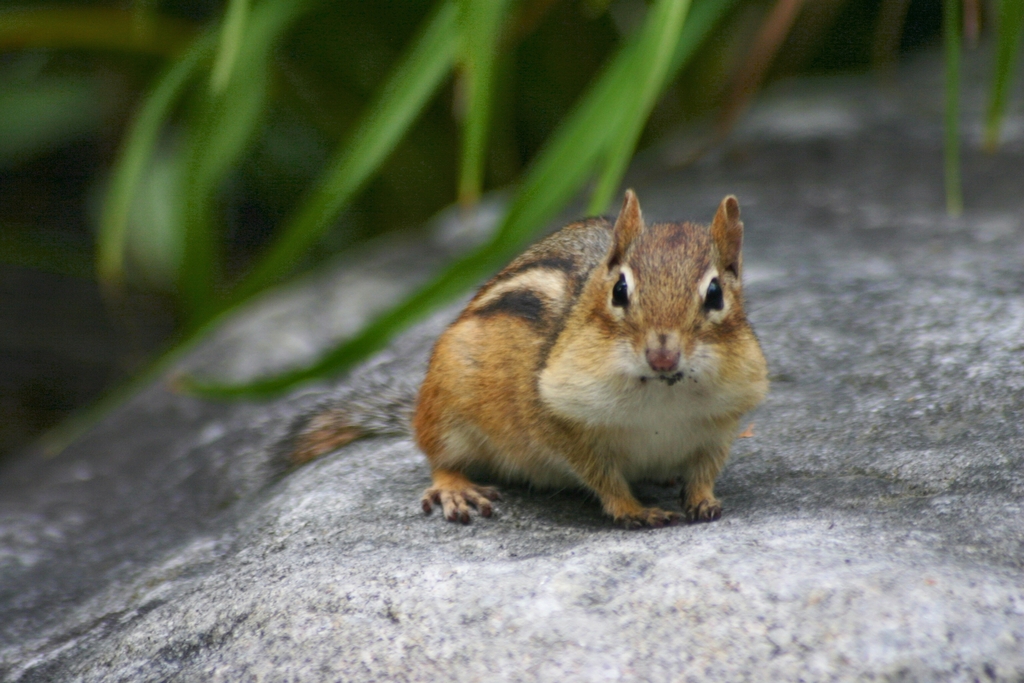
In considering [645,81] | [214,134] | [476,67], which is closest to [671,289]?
[645,81]

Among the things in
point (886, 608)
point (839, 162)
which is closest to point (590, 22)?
point (839, 162)

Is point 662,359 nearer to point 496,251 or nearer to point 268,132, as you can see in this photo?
point 496,251

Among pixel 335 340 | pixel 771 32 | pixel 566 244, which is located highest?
pixel 771 32

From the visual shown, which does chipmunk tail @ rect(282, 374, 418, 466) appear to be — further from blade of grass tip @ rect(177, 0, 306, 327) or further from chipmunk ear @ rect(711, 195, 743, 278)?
chipmunk ear @ rect(711, 195, 743, 278)

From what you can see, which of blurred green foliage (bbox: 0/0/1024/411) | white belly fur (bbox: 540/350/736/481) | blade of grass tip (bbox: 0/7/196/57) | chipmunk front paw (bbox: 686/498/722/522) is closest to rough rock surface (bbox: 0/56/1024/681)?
chipmunk front paw (bbox: 686/498/722/522)

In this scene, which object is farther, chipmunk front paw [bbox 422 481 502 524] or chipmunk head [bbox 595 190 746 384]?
chipmunk front paw [bbox 422 481 502 524]

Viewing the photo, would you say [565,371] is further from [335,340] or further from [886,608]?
[335,340]
